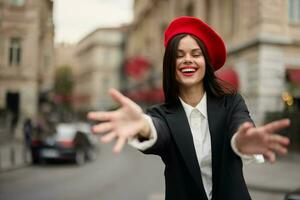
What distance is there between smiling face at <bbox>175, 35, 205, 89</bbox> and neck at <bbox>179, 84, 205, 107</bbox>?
4 centimetres

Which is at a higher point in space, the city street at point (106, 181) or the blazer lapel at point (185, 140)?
the blazer lapel at point (185, 140)

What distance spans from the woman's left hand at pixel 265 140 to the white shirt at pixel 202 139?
164 millimetres

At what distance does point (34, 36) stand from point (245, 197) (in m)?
21.8

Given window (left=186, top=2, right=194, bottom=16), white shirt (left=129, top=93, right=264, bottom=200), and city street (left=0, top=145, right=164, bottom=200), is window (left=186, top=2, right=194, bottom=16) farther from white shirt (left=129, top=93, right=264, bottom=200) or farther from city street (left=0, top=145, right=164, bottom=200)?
white shirt (left=129, top=93, right=264, bottom=200)

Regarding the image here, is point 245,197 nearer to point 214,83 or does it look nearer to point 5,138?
point 214,83

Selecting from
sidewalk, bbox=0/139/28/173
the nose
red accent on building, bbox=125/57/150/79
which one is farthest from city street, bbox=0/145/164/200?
red accent on building, bbox=125/57/150/79

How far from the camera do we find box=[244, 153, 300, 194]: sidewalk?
33.6ft

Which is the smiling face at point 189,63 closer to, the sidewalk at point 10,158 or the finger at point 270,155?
the finger at point 270,155

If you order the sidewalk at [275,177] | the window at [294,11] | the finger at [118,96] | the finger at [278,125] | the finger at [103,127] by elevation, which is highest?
the window at [294,11]

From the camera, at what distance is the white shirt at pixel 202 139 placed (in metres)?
1.99

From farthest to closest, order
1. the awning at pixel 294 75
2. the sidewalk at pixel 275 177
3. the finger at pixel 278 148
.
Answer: the awning at pixel 294 75 → the sidewalk at pixel 275 177 → the finger at pixel 278 148

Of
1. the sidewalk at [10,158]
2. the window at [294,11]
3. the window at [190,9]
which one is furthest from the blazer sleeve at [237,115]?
the window at [190,9]

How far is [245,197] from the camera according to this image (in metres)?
2.12

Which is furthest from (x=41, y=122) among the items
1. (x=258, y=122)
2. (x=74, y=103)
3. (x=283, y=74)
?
(x=74, y=103)
